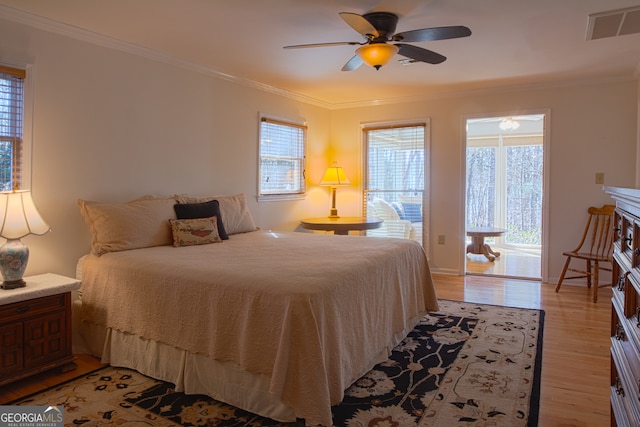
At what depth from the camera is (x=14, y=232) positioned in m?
2.55

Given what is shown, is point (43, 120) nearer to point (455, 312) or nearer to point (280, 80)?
point (280, 80)

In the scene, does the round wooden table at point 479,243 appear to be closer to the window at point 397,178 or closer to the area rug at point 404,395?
the window at point 397,178

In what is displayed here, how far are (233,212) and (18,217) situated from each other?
1817 millimetres

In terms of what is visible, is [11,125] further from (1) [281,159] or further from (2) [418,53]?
(1) [281,159]

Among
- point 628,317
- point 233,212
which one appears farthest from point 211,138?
point 628,317

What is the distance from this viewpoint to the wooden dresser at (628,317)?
3.83 feet

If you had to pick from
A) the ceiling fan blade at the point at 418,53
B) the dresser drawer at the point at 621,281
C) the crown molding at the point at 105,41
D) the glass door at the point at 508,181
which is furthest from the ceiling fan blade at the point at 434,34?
the glass door at the point at 508,181

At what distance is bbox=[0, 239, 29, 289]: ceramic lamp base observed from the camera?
254 centimetres

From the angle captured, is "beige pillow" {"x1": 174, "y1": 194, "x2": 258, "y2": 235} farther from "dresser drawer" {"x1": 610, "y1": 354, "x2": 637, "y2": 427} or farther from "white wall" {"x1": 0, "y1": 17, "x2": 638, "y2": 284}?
"dresser drawer" {"x1": 610, "y1": 354, "x2": 637, "y2": 427}

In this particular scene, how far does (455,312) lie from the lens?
12.9ft

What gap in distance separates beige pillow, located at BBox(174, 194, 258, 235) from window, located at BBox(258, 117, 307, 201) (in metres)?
0.74

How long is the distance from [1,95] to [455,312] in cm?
390

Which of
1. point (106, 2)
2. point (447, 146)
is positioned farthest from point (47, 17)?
point (447, 146)

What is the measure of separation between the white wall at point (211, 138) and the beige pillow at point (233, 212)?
276 mm
